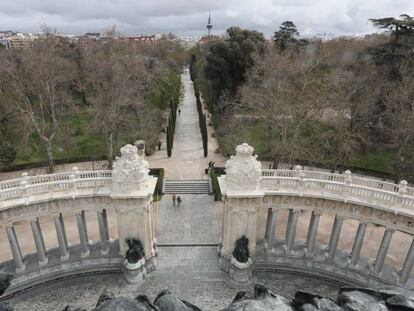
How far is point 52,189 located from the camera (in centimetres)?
2245

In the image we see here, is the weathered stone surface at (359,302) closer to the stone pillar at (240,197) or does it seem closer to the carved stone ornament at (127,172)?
the stone pillar at (240,197)

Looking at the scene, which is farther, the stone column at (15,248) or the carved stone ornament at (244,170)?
the stone column at (15,248)

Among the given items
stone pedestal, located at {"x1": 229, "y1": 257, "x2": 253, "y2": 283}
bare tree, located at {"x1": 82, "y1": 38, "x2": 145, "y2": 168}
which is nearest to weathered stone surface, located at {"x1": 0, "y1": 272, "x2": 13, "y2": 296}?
stone pedestal, located at {"x1": 229, "y1": 257, "x2": 253, "y2": 283}

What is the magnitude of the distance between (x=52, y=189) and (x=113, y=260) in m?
7.06

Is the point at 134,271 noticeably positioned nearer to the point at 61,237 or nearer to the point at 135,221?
the point at 135,221

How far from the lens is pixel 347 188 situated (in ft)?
72.7

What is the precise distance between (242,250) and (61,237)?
13359 millimetres

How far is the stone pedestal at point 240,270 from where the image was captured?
22922 millimetres

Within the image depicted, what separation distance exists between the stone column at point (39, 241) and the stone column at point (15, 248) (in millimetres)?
1161

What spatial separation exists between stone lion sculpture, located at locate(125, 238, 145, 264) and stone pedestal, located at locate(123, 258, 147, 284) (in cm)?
29

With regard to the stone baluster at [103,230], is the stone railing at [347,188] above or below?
above

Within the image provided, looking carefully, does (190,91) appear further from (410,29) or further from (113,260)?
(113,260)

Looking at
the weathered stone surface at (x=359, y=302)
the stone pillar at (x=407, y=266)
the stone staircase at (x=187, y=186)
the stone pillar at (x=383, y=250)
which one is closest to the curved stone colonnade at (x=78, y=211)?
the stone staircase at (x=187, y=186)

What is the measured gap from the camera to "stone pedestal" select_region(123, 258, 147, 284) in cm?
2277
